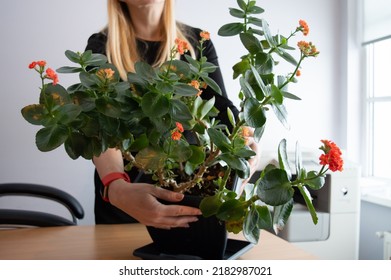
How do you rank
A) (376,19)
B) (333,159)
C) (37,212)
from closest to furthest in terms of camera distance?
(333,159), (37,212), (376,19)

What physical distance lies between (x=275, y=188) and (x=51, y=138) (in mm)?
244

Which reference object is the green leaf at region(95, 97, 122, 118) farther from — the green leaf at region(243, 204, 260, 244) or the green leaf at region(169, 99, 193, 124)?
the green leaf at region(243, 204, 260, 244)

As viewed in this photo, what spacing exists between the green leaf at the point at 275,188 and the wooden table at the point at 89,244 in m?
0.24

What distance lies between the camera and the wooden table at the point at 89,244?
62 cm

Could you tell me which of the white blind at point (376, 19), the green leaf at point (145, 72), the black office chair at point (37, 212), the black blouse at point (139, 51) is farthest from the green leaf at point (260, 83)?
the white blind at point (376, 19)

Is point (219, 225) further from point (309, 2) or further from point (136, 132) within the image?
point (309, 2)

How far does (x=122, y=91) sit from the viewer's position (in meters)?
0.44

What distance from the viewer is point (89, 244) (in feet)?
2.26

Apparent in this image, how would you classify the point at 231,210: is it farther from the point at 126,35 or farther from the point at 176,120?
the point at 126,35

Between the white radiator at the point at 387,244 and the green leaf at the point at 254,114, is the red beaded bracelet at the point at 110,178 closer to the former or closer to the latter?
Result: the green leaf at the point at 254,114

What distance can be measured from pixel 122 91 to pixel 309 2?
1530 mm

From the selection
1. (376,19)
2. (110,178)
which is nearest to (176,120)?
(110,178)

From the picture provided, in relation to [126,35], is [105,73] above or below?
below

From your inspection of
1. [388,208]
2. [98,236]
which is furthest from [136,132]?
[388,208]
